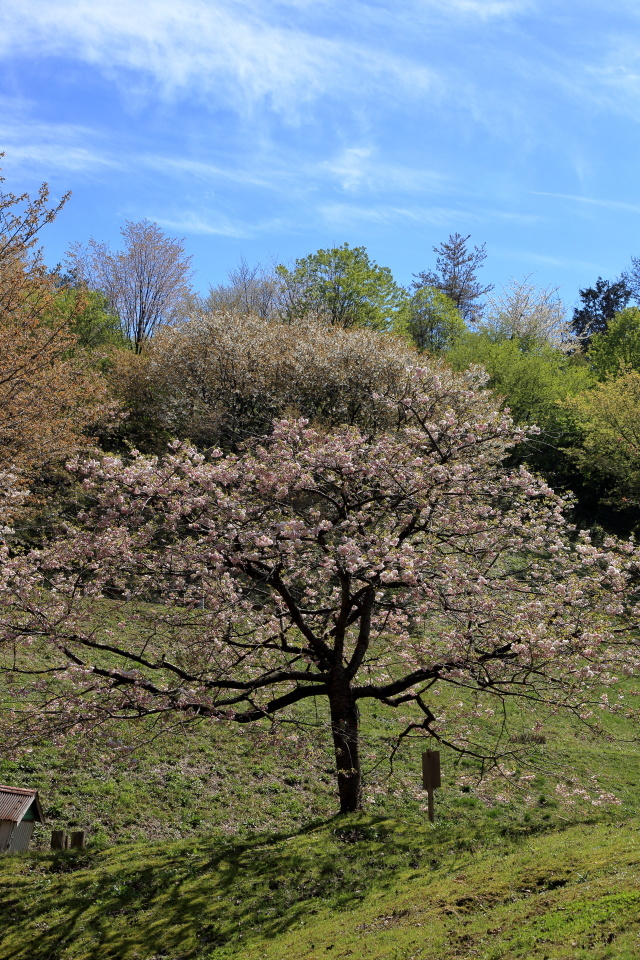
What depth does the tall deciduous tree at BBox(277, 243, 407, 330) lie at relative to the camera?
41375 mm

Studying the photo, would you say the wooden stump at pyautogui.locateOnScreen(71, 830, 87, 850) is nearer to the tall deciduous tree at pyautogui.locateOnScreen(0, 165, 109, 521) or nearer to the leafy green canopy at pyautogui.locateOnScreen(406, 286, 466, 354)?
the tall deciduous tree at pyautogui.locateOnScreen(0, 165, 109, 521)

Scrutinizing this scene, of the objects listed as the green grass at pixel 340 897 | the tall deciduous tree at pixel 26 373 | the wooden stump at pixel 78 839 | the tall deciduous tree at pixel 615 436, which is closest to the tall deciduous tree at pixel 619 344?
the tall deciduous tree at pixel 615 436

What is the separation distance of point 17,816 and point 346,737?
15.9 ft

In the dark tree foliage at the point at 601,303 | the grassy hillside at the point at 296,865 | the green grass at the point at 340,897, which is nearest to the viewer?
the green grass at the point at 340,897

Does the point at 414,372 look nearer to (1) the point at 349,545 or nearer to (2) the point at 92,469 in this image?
(1) the point at 349,545

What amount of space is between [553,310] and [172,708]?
55.1 m

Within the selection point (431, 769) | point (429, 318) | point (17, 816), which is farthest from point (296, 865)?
point (429, 318)

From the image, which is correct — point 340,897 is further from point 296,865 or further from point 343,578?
point 343,578

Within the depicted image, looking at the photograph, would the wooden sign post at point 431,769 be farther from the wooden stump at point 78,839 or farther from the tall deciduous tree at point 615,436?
the tall deciduous tree at point 615,436

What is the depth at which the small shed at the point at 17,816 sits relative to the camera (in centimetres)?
1083

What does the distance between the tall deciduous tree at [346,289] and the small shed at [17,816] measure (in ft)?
107

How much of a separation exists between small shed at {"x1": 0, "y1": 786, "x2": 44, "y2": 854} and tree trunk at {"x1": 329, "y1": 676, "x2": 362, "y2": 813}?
454 centimetres

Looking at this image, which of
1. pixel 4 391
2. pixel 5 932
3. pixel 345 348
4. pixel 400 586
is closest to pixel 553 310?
pixel 345 348

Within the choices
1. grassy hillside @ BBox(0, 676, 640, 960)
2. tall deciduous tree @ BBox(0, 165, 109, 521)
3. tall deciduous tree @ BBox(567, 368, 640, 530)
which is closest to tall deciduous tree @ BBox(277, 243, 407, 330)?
tall deciduous tree @ BBox(567, 368, 640, 530)
